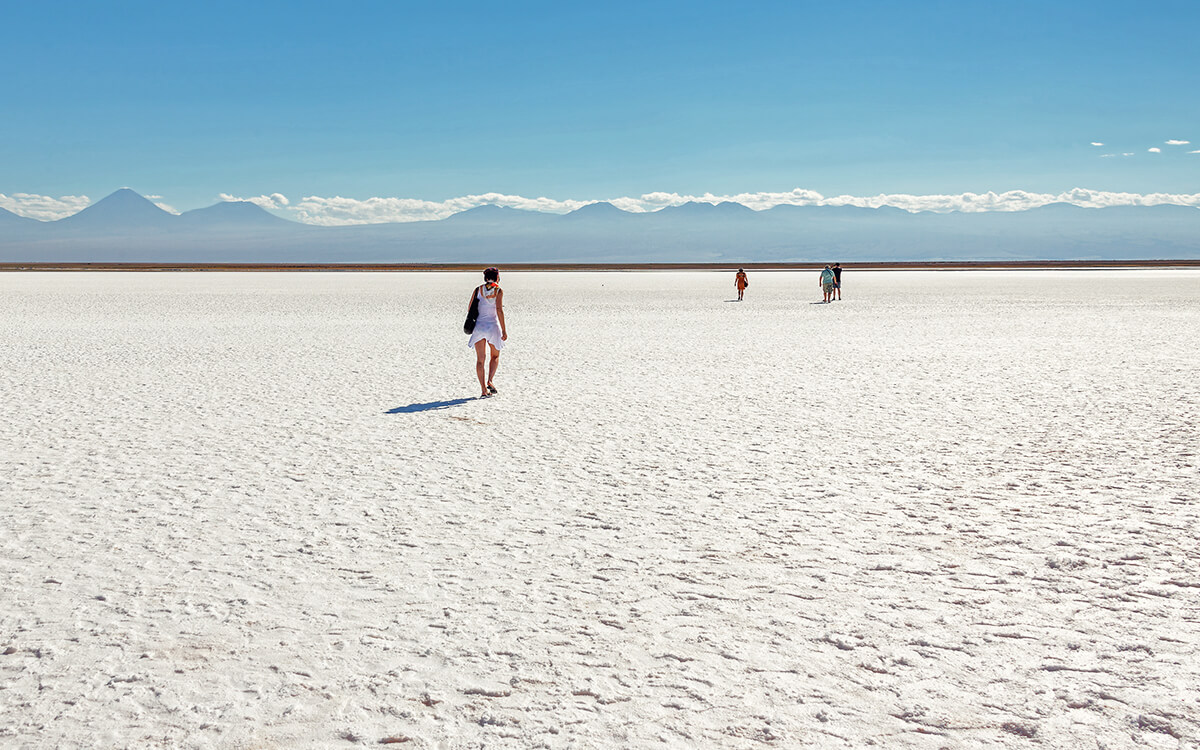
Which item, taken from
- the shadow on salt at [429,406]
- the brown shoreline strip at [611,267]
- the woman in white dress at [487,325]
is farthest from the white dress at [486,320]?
the brown shoreline strip at [611,267]

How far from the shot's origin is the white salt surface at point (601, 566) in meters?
3.24

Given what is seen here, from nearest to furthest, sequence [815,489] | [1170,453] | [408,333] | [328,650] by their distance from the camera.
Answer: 1. [328,650]
2. [815,489]
3. [1170,453]
4. [408,333]

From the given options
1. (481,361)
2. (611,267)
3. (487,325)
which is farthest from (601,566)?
(611,267)

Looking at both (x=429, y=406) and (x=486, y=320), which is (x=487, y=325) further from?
(x=429, y=406)

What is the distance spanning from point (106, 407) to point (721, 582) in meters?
7.76

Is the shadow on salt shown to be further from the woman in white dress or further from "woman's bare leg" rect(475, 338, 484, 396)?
the woman in white dress

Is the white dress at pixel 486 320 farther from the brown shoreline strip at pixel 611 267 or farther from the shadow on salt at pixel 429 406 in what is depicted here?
the brown shoreline strip at pixel 611 267

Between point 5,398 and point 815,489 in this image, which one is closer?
point 815,489

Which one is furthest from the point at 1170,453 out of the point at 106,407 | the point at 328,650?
the point at 106,407

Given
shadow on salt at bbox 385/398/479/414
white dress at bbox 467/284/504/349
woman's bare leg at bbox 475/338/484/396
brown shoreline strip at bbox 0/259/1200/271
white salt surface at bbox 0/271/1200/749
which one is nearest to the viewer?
white salt surface at bbox 0/271/1200/749

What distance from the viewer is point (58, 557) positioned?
481 cm

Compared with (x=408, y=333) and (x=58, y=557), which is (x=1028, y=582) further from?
(x=408, y=333)

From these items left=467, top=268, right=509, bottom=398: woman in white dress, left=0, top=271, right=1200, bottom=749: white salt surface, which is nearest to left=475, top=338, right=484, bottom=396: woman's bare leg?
left=467, top=268, right=509, bottom=398: woman in white dress

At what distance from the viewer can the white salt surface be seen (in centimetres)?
324
